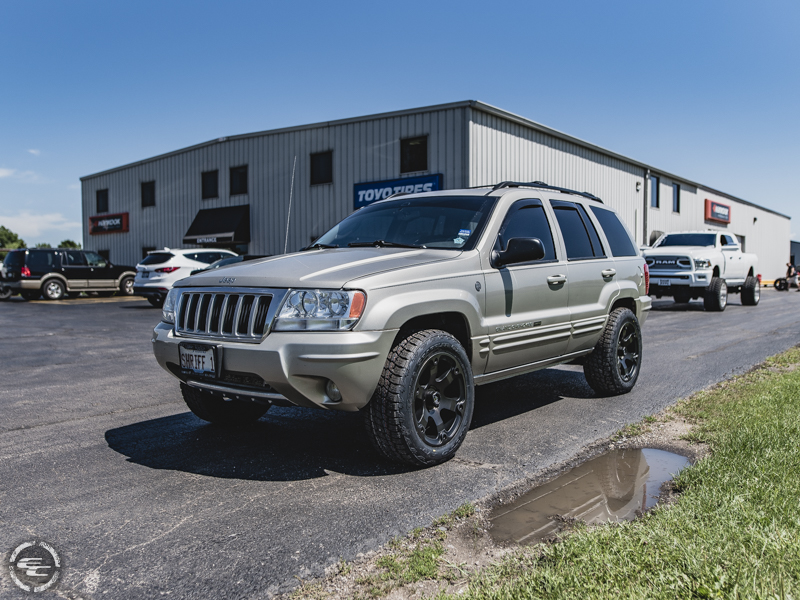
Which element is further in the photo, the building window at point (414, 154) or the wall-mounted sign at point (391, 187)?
the building window at point (414, 154)

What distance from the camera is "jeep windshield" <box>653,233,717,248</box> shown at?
1789 cm

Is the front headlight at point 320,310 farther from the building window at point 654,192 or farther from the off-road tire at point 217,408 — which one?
the building window at point 654,192

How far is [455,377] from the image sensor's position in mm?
4211

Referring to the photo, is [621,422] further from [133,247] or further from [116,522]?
[133,247]

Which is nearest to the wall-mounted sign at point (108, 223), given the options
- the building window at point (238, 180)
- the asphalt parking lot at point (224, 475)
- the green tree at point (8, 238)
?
the building window at point (238, 180)

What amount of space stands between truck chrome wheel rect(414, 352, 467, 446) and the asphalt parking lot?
235mm

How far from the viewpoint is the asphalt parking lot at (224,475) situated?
2738 mm

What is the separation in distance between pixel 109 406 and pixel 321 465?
273 centimetres

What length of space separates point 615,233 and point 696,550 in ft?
14.3

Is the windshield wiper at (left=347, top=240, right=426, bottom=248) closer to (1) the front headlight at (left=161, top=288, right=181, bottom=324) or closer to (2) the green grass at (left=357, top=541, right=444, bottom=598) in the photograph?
(1) the front headlight at (left=161, top=288, right=181, bottom=324)

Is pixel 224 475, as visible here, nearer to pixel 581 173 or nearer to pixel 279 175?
pixel 279 175

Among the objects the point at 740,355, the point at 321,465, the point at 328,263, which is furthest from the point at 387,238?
the point at 740,355

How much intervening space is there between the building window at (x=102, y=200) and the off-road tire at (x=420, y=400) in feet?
114

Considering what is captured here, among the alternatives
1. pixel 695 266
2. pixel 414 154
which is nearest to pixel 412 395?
pixel 695 266
